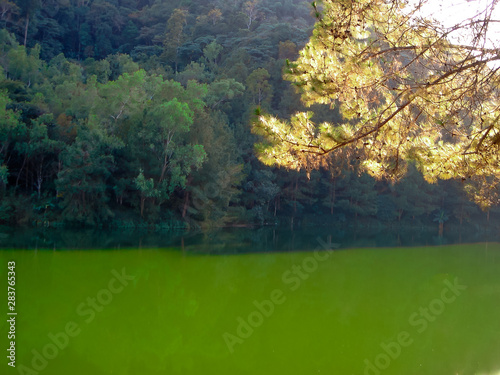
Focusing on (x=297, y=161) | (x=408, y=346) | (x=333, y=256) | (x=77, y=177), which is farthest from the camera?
(x=77, y=177)

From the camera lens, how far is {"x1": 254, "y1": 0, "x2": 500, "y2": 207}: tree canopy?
4.23 metres

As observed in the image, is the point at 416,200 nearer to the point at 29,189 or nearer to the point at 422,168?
the point at 29,189

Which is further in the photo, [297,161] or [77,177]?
[77,177]

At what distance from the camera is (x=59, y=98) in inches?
795

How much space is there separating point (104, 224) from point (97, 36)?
23.3 m

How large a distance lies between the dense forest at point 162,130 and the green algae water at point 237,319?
2288 millimetres

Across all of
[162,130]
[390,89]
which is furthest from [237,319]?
[162,130]

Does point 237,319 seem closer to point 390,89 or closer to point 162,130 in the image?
point 390,89

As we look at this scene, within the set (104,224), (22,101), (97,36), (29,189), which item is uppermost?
(97,36)

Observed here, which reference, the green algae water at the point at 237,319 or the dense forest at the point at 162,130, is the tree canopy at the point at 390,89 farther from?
the green algae water at the point at 237,319

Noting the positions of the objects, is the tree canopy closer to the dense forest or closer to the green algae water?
the dense forest

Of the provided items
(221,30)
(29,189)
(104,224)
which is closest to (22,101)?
(29,189)

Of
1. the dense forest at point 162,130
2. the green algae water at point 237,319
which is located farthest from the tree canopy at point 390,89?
the green algae water at point 237,319

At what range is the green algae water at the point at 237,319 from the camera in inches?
179
